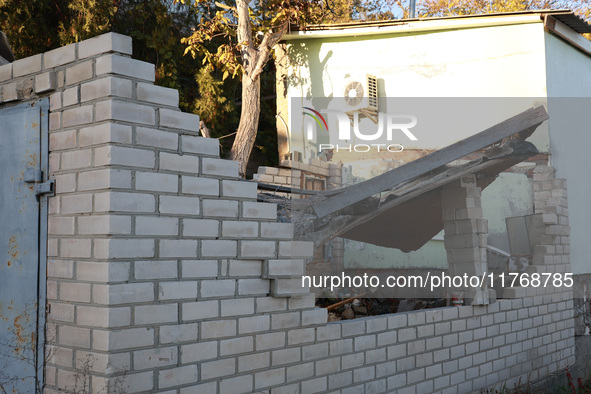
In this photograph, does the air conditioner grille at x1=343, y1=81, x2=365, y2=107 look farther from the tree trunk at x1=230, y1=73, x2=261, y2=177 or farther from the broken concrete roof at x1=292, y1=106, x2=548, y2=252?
the broken concrete roof at x1=292, y1=106, x2=548, y2=252

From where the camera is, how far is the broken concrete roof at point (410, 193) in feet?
19.4

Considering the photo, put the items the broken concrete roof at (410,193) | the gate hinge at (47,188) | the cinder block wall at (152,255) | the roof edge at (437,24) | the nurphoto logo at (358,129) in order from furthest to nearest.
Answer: the nurphoto logo at (358,129) → the roof edge at (437,24) → the broken concrete roof at (410,193) → the gate hinge at (47,188) → the cinder block wall at (152,255)

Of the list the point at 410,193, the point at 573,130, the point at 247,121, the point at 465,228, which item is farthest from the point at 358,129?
the point at 410,193

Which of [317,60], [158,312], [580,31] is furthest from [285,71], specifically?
[158,312]

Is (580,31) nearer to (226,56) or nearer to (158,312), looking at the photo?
(226,56)

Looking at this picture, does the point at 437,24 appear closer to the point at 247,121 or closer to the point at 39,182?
the point at 247,121

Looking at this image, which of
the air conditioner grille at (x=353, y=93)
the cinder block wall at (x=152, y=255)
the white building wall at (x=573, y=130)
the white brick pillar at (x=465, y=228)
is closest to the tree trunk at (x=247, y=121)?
the air conditioner grille at (x=353, y=93)

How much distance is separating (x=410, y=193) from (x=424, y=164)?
37 cm

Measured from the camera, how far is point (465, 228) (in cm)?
730

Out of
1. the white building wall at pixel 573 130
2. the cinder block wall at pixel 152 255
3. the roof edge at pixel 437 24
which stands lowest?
the cinder block wall at pixel 152 255

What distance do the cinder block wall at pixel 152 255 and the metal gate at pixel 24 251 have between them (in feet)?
0.31

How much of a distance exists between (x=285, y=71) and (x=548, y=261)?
5823 mm

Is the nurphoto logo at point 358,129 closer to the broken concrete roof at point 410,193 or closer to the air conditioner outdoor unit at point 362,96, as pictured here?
the air conditioner outdoor unit at point 362,96

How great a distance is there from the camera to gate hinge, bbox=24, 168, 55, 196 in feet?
13.4
